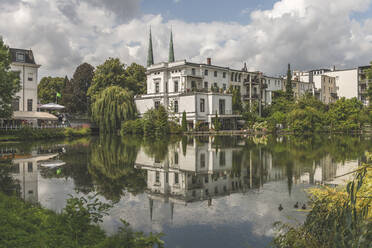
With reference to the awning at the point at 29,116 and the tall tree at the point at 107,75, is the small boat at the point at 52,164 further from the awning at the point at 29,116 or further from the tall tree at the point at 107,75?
the tall tree at the point at 107,75

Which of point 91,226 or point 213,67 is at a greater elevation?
point 213,67

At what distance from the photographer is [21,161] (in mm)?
17578

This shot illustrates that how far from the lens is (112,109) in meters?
48.2

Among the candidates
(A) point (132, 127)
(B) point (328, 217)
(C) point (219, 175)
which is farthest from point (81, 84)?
(B) point (328, 217)

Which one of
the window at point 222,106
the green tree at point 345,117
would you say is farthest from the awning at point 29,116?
the green tree at point 345,117

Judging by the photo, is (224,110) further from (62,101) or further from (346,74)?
(346,74)

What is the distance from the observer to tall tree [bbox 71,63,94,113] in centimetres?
6719

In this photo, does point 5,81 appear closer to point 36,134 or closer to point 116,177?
point 36,134

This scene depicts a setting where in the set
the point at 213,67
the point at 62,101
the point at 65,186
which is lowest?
the point at 65,186

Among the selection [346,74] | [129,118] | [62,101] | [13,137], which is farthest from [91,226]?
[346,74]

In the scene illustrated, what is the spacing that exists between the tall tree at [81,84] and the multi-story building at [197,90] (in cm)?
1788

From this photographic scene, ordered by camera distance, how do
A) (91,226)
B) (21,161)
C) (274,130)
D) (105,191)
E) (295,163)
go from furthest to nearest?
(274,130), (21,161), (295,163), (105,191), (91,226)

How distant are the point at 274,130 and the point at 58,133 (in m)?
30.9

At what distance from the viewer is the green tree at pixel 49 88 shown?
247ft
